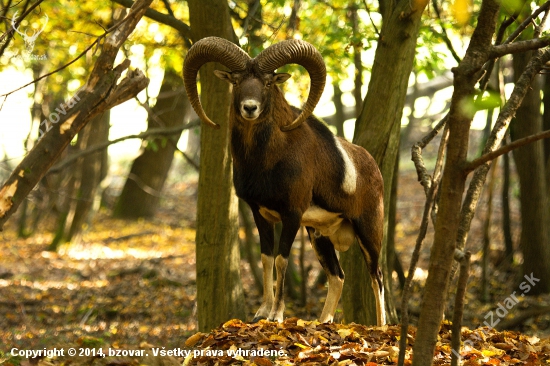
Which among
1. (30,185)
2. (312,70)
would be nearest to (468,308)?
(312,70)

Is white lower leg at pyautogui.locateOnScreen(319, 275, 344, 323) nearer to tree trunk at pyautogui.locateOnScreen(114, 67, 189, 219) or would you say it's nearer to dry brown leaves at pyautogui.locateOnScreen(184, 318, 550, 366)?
dry brown leaves at pyautogui.locateOnScreen(184, 318, 550, 366)

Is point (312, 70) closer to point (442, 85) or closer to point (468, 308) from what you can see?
point (468, 308)

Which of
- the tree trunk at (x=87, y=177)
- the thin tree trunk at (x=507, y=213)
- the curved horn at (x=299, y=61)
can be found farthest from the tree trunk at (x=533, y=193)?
the tree trunk at (x=87, y=177)

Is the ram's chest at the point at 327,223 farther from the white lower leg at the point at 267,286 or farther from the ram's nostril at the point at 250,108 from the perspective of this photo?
the ram's nostril at the point at 250,108

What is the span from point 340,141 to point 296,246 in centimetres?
1245

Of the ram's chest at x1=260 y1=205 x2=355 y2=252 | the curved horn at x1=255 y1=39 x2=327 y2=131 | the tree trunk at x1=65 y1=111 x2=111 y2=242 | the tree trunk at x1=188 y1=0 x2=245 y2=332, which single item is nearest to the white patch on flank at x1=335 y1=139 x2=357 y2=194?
the ram's chest at x1=260 y1=205 x2=355 y2=252

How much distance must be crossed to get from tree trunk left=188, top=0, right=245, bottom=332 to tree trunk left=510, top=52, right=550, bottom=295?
18.4 ft

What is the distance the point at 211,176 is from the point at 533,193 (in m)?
6.60

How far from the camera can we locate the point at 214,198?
27.6 ft

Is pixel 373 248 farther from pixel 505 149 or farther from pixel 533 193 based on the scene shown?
pixel 533 193

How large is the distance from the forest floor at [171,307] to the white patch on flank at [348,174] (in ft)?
4.59

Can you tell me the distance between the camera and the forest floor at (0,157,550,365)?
553cm

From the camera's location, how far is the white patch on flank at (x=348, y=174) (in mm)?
6902

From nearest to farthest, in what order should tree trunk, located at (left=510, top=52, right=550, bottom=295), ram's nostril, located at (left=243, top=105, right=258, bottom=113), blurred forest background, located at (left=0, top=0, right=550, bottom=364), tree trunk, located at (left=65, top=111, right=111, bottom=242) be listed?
ram's nostril, located at (left=243, top=105, right=258, bottom=113) < blurred forest background, located at (left=0, top=0, right=550, bottom=364) < tree trunk, located at (left=510, top=52, right=550, bottom=295) < tree trunk, located at (left=65, top=111, right=111, bottom=242)
